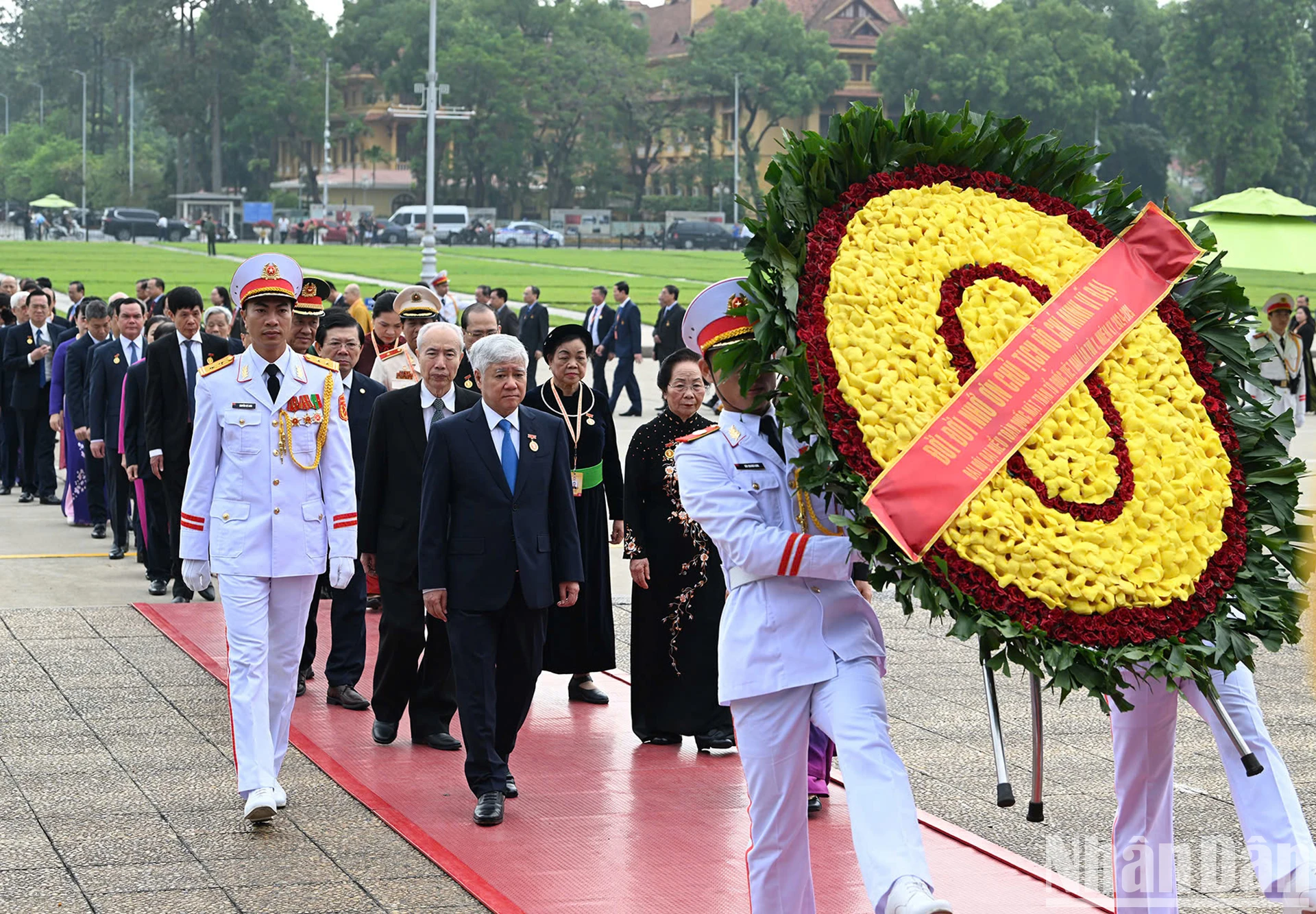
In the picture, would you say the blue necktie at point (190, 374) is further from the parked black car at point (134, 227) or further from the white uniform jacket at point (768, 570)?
the parked black car at point (134, 227)

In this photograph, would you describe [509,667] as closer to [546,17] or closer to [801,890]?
[801,890]

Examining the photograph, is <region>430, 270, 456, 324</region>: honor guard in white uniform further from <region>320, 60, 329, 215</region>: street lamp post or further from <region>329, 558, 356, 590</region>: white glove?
<region>320, 60, 329, 215</region>: street lamp post

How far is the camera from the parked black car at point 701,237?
253ft

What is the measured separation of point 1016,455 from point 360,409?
5080 mm

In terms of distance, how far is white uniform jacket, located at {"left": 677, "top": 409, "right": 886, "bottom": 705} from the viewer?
4.26 m

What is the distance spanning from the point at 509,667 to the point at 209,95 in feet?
315

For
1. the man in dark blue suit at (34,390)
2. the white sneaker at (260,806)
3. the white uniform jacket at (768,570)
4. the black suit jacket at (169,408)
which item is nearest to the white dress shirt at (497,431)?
the white sneaker at (260,806)

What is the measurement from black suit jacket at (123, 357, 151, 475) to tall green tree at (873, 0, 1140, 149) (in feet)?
258

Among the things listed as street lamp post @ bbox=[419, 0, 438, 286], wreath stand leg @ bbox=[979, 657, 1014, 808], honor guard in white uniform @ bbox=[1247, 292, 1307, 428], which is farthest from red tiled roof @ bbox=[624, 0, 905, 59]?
wreath stand leg @ bbox=[979, 657, 1014, 808]

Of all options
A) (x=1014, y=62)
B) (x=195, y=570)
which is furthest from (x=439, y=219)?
(x=195, y=570)

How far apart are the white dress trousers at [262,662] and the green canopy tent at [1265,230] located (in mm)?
5313

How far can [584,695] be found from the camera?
8102 millimetres

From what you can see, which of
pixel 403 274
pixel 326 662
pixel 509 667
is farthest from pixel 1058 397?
pixel 403 274

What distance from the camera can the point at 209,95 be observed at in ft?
316
